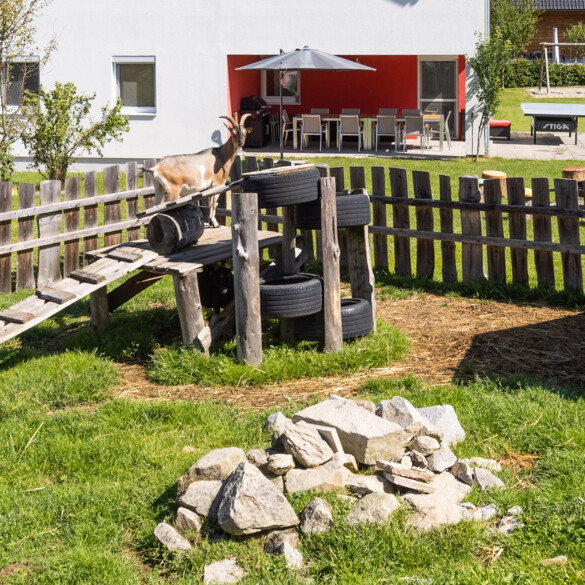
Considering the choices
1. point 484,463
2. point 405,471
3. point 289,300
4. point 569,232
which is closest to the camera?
point 405,471

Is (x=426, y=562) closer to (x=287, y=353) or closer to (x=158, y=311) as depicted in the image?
(x=287, y=353)

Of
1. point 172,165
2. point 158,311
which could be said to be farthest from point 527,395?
point 172,165

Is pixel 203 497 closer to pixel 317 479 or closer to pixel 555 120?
pixel 317 479

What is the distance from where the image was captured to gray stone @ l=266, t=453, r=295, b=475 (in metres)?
5.04

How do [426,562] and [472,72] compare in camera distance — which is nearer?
[426,562]

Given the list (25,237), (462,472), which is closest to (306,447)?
(462,472)

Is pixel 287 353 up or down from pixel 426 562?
up

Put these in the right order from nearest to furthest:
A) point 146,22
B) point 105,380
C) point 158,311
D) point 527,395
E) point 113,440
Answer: point 113,440 → point 527,395 → point 105,380 → point 158,311 → point 146,22

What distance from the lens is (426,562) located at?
4453mm

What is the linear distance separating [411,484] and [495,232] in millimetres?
5807

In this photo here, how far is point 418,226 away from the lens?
10.9 metres

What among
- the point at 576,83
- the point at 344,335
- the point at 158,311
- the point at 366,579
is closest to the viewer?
the point at 366,579

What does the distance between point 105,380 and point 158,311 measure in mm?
2124

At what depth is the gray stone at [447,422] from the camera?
5750 millimetres
